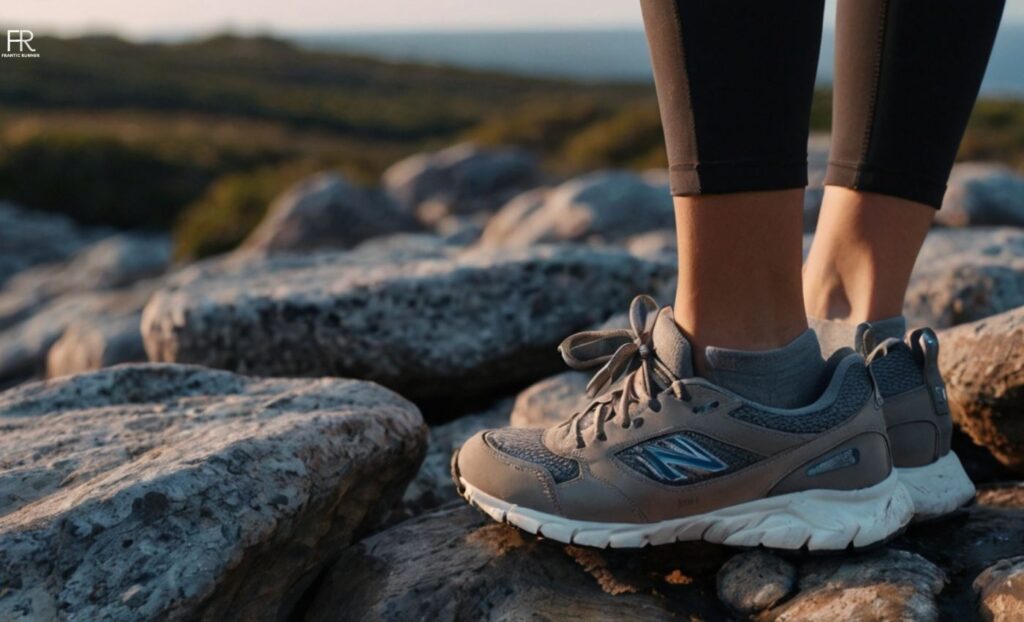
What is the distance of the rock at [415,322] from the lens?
328 centimetres

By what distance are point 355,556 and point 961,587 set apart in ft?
3.75

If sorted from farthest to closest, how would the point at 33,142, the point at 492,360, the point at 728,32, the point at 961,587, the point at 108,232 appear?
the point at 33,142
the point at 108,232
the point at 492,360
the point at 961,587
the point at 728,32

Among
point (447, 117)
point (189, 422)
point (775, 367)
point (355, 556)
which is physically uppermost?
point (775, 367)

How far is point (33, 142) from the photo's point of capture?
1574cm

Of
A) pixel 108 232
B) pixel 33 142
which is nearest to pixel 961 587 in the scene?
pixel 108 232

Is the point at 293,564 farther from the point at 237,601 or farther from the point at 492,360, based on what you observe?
the point at 492,360

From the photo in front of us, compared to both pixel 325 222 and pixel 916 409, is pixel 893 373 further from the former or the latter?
pixel 325 222

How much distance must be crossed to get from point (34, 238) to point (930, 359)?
1292 centimetres

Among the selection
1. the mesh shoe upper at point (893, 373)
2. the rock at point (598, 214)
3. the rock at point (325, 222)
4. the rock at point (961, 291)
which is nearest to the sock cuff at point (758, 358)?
the mesh shoe upper at point (893, 373)

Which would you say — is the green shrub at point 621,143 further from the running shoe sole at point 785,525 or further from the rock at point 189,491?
the running shoe sole at point 785,525

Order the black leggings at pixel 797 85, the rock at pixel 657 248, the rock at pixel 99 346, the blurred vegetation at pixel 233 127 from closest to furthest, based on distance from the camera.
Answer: the black leggings at pixel 797 85 → the rock at pixel 657 248 → the rock at pixel 99 346 → the blurred vegetation at pixel 233 127

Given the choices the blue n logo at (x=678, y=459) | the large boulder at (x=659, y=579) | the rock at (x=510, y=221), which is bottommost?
the rock at (x=510, y=221)

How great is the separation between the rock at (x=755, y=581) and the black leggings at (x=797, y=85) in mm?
672

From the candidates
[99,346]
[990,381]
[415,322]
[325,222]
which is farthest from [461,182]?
[990,381]
